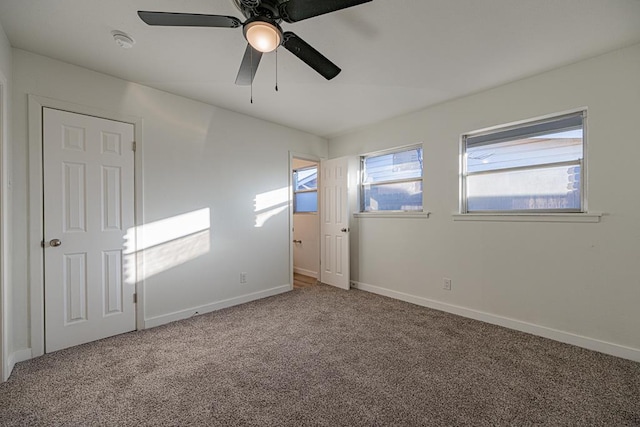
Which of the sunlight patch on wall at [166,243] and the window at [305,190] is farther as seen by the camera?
the window at [305,190]

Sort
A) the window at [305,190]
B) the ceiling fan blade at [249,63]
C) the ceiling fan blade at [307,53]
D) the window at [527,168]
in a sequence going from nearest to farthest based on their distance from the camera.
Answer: the ceiling fan blade at [307,53] < the ceiling fan blade at [249,63] < the window at [527,168] < the window at [305,190]

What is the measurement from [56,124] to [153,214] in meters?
1.08

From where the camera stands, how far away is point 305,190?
17.9 ft

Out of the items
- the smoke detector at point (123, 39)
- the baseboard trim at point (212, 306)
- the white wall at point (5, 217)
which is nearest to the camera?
the white wall at point (5, 217)

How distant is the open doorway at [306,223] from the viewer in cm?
509

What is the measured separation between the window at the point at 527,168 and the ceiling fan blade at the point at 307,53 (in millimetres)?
2130

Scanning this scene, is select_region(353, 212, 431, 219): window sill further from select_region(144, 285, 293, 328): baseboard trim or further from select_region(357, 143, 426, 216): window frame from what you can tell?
select_region(144, 285, 293, 328): baseboard trim

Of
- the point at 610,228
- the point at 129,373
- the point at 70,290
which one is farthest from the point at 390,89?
the point at 70,290

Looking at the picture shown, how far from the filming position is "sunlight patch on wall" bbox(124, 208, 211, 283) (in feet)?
9.17

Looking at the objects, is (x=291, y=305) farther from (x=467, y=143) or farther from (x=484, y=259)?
(x=467, y=143)

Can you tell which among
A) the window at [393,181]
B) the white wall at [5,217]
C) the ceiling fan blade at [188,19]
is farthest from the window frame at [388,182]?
the white wall at [5,217]

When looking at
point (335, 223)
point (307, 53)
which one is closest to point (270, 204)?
point (335, 223)

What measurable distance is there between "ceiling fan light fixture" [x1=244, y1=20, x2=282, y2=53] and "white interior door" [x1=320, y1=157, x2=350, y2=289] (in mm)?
2779

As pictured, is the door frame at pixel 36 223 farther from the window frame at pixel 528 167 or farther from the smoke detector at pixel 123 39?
the window frame at pixel 528 167
